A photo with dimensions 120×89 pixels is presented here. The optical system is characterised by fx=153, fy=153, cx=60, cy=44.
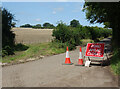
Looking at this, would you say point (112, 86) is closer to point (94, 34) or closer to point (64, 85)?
point (64, 85)

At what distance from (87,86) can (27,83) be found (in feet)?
7.06

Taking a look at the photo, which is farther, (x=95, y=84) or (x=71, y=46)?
(x=71, y=46)

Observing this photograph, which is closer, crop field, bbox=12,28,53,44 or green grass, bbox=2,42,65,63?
green grass, bbox=2,42,65,63

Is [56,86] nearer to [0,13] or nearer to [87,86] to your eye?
[87,86]

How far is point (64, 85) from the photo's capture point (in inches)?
204

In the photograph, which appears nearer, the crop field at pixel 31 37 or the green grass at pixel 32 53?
the green grass at pixel 32 53

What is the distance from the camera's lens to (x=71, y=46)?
16.9m

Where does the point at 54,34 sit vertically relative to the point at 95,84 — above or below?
above

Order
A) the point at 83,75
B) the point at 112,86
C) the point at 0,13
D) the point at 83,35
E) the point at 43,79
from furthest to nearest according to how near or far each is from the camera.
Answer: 1. the point at 83,35
2. the point at 0,13
3. the point at 83,75
4. the point at 43,79
5. the point at 112,86

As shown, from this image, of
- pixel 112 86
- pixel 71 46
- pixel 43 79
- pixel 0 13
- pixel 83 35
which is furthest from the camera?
pixel 83 35

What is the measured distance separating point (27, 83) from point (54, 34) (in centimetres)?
1320

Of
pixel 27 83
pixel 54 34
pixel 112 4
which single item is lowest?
pixel 27 83

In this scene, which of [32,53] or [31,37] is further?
[31,37]

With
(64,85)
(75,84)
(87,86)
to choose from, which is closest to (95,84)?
(87,86)
